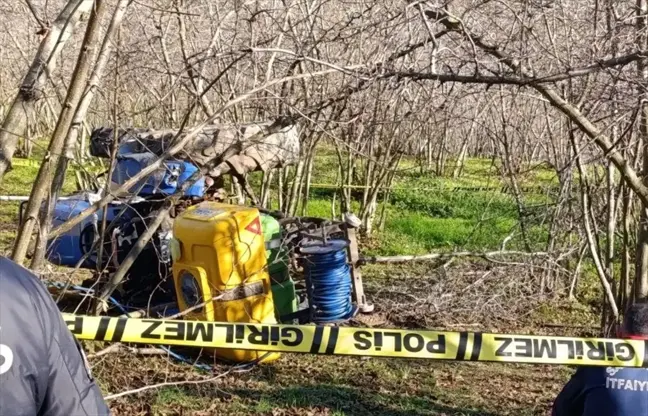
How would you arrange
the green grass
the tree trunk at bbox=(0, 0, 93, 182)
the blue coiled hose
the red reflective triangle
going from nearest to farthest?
the tree trunk at bbox=(0, 0, 93, 182) → the red reflective triangle → the blue coiled hose → the green grass

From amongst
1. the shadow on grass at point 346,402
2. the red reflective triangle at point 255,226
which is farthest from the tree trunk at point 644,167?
the red reflective triangle at point 255,226

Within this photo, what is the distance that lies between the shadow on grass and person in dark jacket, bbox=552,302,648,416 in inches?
106

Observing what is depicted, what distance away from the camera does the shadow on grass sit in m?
5.90

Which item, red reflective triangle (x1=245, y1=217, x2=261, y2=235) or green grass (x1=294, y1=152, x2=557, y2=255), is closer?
red reflective triangle (x1=245, y1=217, x2=261, y2=235)

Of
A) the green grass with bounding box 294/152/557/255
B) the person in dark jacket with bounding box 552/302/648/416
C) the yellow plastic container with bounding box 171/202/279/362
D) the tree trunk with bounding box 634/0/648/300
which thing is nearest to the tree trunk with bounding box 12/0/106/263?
the yellow plastic container with bounding box 171/202/279/362

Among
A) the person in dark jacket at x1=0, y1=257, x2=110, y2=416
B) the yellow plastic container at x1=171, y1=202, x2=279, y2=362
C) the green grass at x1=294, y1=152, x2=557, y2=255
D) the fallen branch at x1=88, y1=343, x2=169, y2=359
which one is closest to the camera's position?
the person in dark jacket at x1=0, y1=257, x2=110, y2=416

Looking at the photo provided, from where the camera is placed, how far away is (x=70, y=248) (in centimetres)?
728

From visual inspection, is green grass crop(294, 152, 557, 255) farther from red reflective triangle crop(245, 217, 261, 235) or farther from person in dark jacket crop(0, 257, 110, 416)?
person in dark jacket crop(0, 257, 110, 416)

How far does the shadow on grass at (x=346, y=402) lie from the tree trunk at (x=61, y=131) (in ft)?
7.52

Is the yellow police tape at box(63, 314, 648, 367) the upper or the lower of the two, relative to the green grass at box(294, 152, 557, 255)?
upper

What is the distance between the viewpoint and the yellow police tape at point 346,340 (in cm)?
351

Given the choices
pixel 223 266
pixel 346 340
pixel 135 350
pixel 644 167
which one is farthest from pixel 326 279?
pixel 346 340

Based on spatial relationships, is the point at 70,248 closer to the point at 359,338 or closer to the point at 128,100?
the point at 128,100

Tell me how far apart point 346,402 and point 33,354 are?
174 inches
